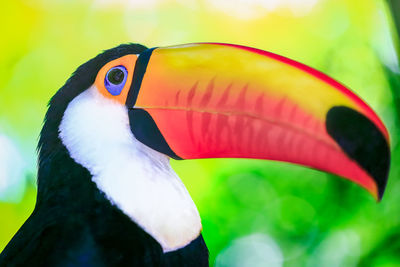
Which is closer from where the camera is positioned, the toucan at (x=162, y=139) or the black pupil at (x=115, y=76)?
the toucan at (x=162, y=139)

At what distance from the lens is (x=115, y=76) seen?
104 centimetres

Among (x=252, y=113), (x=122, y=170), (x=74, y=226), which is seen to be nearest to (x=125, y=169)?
(x=122, y=170)

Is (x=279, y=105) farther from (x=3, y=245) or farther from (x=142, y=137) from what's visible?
(x=3, y=245)

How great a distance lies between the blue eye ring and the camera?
3.38 feet

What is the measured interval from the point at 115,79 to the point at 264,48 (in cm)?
50

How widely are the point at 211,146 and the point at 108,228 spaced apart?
279 millimetres

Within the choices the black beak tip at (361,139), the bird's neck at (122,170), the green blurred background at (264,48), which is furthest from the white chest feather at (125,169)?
the black beak tip at (361,139)

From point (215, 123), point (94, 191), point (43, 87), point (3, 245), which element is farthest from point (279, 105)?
point (3, 245)

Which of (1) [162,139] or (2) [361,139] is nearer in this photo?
(2) [361,139]

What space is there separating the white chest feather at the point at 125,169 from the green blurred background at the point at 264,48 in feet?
0.48

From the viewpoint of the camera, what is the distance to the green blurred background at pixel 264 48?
44.0 inches

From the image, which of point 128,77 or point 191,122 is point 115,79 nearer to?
point 128,77

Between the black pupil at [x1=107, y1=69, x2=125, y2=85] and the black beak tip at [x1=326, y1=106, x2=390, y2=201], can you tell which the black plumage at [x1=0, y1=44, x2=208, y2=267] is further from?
the black beak tip at [x1=326, y1=106, x2=390, y2=201]

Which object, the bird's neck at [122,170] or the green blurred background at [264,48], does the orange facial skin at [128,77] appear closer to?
the bird's neck at [122,170]
